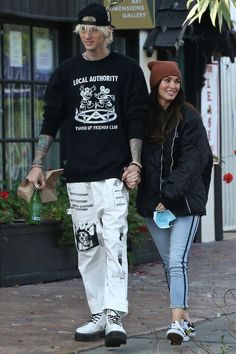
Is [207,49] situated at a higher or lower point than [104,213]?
higher

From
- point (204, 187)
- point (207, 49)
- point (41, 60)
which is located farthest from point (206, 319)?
point (207, 49)

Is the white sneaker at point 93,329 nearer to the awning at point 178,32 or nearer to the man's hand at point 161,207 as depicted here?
the man's hand at point 161,207

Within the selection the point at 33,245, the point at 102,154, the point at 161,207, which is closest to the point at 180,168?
the point at 161,207

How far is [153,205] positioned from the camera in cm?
662

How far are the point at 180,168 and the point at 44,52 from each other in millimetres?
4809

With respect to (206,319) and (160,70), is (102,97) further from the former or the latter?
(206,319)

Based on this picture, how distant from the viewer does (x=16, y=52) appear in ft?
35.0

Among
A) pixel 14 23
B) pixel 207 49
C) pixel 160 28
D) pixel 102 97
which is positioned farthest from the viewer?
pixel 207 49

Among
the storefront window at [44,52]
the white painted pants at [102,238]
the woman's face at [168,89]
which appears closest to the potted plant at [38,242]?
the storefront window at [44,52]

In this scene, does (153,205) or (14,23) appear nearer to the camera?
(153,205)

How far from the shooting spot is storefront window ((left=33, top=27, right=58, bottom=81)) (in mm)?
10891

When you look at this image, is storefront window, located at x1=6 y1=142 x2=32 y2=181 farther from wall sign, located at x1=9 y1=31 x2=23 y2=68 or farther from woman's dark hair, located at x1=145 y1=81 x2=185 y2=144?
woman's dark hair, located at x1=145 y1=81 x2=185 y2=144

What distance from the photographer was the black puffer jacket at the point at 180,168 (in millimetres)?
6508

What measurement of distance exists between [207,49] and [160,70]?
19.6ft
